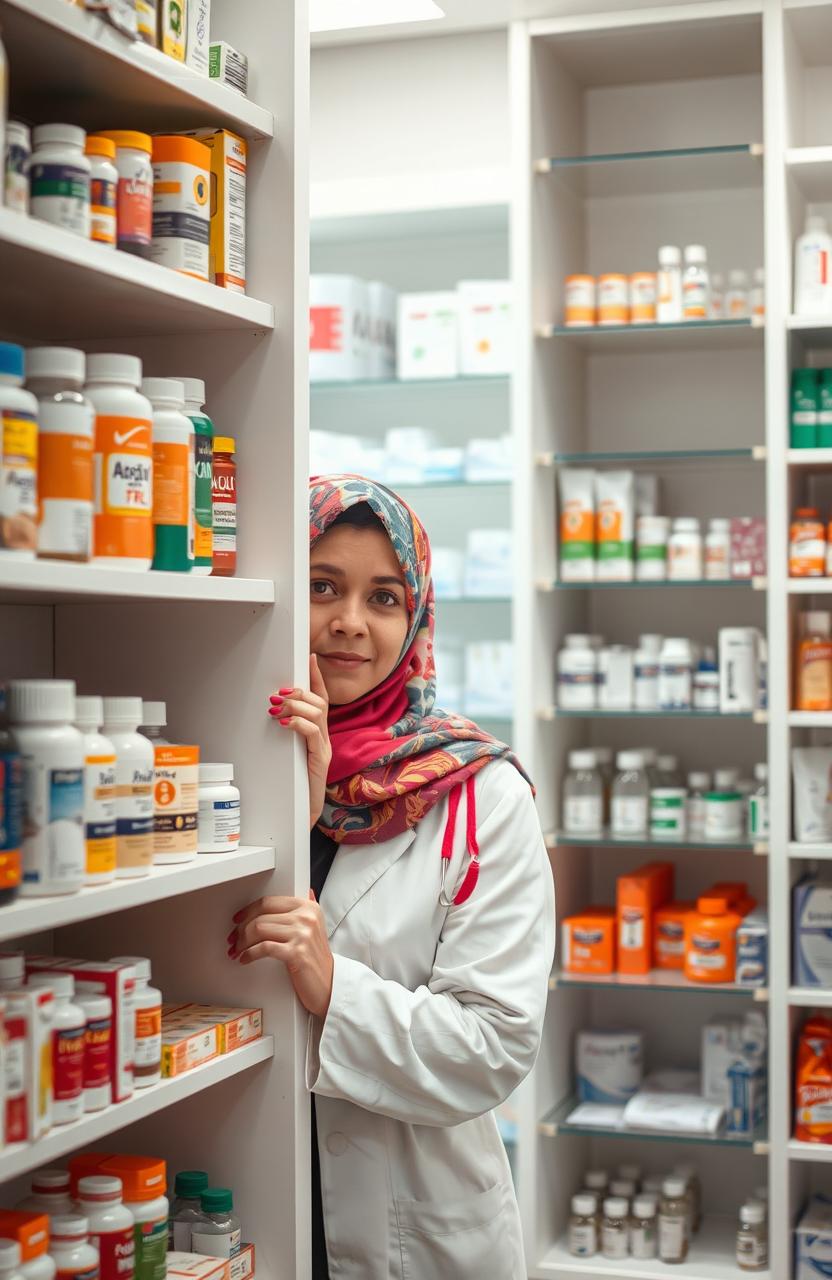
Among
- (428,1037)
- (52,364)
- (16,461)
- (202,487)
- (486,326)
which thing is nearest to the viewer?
(16,461)

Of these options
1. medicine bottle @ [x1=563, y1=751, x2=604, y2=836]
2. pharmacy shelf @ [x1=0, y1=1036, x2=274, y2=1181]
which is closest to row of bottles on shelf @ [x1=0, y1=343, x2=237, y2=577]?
pharmacy shelf @ [x1=0, y1=1036, x2=274, y2=1181]

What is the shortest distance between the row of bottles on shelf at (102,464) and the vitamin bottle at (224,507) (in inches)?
1.4

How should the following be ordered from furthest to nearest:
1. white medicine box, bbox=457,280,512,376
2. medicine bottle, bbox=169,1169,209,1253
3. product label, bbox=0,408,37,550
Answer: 1. white medicine box, bbox=457,280,512,376
2. medicine bottle, bbox=169,1169,209,1253
3. product label, bbox=0,408,37,550

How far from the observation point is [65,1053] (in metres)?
1.42

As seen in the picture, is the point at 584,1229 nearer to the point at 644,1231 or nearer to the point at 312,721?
the point at 644,1231

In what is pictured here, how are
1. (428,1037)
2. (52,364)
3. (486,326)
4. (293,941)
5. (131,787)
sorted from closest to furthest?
(52,364)
(131,787)
(293,941)
(428,1037)
(486,326)

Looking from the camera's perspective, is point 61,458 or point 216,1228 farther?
point 216,1228

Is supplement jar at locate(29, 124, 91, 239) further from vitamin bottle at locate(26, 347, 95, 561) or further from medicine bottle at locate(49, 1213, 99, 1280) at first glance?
medicine bottle at locate(49, 1213, 99, 1280)

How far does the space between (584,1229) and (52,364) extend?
288cm

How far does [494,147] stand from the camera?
398 centimetres

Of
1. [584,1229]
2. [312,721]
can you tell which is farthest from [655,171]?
[584,1229]

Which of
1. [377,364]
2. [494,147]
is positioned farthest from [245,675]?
[494,147]

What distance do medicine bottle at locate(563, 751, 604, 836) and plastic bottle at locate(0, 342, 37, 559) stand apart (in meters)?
2.48

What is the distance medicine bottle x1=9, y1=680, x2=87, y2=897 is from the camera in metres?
1.36
